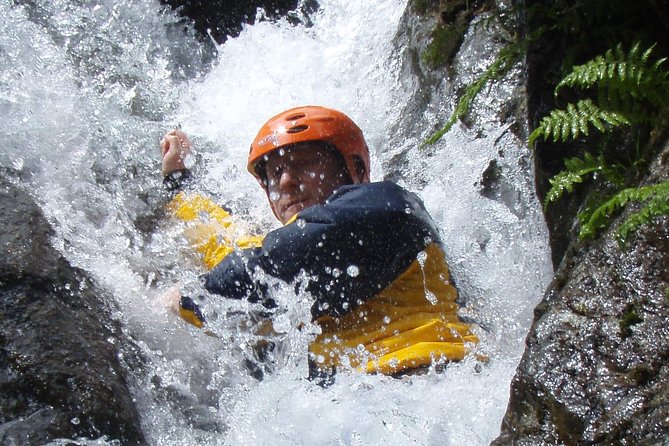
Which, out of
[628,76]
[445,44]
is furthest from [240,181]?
[628,76]

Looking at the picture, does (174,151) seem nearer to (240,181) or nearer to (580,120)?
(240,181)

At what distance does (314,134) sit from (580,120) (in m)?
1.80

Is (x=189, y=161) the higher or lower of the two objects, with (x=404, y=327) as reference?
higher

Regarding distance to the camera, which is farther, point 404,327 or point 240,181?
point 240,181

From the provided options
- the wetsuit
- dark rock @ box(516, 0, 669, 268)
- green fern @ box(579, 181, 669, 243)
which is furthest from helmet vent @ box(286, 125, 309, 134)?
green fern @ box(579, 181, 669, 243)

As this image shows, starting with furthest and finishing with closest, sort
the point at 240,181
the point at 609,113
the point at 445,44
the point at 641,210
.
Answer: the point at 240,181 < the point at 445,44 < the point at 609,113 < the point at 641,210

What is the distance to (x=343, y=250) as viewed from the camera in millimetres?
3816

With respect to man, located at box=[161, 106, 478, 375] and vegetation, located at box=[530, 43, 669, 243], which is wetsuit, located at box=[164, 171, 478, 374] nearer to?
man, located at box=[161, 106, 478, 375]

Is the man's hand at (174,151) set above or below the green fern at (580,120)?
above

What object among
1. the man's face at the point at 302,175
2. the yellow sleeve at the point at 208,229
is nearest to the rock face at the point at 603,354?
the man's face at the point at 302,175

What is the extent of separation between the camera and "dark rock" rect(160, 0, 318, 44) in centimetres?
1004

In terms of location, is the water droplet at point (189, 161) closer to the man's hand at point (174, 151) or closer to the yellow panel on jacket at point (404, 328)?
the man's hand at point (174, 151)

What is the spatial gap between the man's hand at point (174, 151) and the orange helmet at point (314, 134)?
0.87m

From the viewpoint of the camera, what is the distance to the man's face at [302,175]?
461 centimetres
